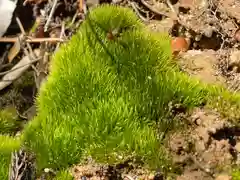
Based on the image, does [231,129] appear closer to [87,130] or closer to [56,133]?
[87,130]

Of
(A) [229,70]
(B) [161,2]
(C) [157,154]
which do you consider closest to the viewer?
(C) [157,154]

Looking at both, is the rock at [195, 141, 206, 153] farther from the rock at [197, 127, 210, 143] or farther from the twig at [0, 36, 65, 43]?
the twig at [0, 36, 65, 43]

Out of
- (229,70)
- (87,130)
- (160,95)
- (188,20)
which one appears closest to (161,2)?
(188,20)

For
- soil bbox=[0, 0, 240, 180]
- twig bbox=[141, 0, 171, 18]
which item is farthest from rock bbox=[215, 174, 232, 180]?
twig bbox=[141, 0, 171, 18]

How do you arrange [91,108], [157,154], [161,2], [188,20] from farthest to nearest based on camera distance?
[161,2], [188,20], [91,108], [157,154]

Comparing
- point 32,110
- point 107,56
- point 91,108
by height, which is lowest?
point 32,110

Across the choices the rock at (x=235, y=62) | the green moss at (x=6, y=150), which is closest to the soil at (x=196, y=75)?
the rock at (x=235, y=62)

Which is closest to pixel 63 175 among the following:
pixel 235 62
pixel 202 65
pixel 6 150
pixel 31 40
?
pixel 6 150

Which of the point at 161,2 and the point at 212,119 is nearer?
the point at 212,119
